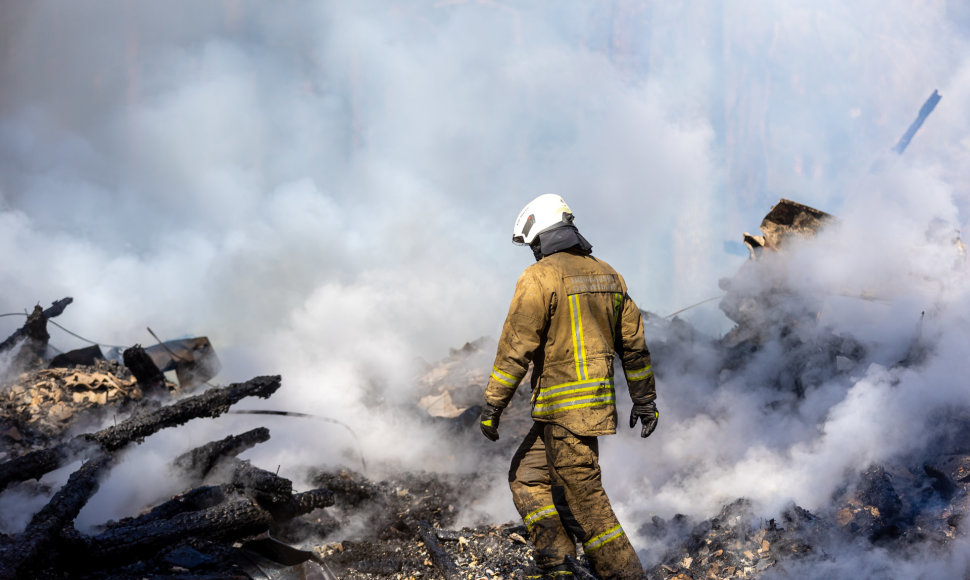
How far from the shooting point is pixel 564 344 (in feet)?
10.9

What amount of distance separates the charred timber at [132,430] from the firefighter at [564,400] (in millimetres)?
3235

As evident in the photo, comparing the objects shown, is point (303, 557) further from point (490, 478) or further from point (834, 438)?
point (834, 438)

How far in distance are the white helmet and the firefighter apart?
140mm

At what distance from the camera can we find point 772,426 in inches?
244

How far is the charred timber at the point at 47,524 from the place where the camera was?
3.17 metres

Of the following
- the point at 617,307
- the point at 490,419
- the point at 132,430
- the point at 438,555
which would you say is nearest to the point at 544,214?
the point at 617,307

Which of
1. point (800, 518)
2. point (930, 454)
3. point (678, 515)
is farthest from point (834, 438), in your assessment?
point (678, 515)

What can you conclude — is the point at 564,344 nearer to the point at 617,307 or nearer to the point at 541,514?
the point at 617,307

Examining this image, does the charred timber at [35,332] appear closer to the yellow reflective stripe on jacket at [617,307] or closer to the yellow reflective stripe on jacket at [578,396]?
the yellow reflective stripe on jacket at [578,396]

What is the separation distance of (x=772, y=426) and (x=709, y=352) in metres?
2.31

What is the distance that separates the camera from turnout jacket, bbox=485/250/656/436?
3238 millimetres

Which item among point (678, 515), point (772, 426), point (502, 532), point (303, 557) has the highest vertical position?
point (772, 426)

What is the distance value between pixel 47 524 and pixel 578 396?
128 inches

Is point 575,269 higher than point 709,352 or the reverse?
the reverse
